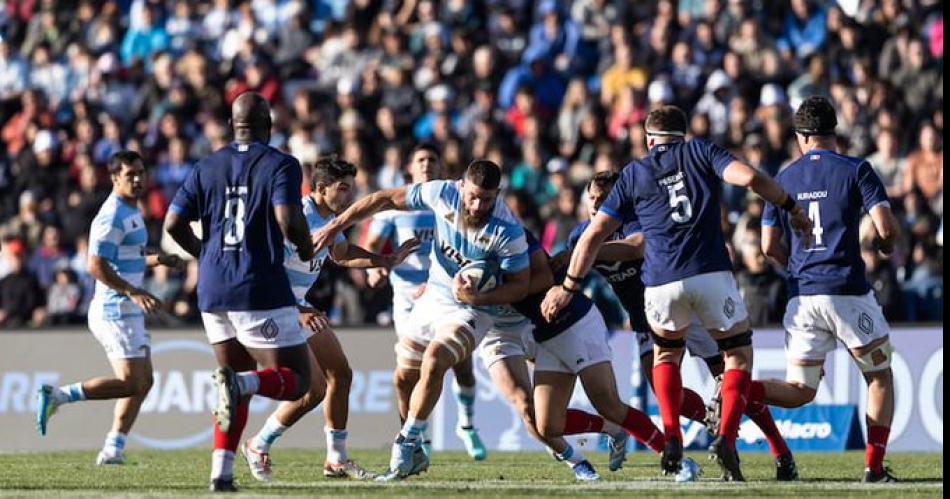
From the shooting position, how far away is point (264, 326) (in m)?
12.1

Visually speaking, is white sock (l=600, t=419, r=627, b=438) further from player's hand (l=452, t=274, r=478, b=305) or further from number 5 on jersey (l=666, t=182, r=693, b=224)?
number 5 on jersey (l=666, t=182, r=693, b=224)

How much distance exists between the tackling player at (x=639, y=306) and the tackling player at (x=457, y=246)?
29.1 inches

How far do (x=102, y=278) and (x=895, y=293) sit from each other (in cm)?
844

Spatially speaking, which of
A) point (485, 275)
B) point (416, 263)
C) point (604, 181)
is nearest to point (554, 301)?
point (485, 275)

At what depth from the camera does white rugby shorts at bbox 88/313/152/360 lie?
16797 millimetres

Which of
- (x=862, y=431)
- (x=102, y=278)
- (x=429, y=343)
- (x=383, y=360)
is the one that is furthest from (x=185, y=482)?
(x=862, y=431)

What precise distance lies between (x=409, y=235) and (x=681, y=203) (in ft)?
14.9

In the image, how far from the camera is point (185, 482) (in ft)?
A: 45.0

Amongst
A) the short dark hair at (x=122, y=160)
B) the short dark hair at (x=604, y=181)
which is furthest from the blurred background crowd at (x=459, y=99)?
the short dark hair at (x=604, y=181)

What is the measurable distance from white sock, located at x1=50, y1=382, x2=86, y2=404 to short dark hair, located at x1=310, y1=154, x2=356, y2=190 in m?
3.06

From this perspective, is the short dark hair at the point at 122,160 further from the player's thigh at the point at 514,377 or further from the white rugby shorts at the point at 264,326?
the white rugby shorts at the point at 264,326

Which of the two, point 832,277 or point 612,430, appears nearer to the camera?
point 832,277

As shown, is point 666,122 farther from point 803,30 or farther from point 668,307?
point 803,30

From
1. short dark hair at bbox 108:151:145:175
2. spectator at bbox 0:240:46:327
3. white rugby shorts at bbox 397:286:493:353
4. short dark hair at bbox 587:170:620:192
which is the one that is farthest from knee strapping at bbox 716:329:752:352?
spectator at bbox 0:240:46:327
